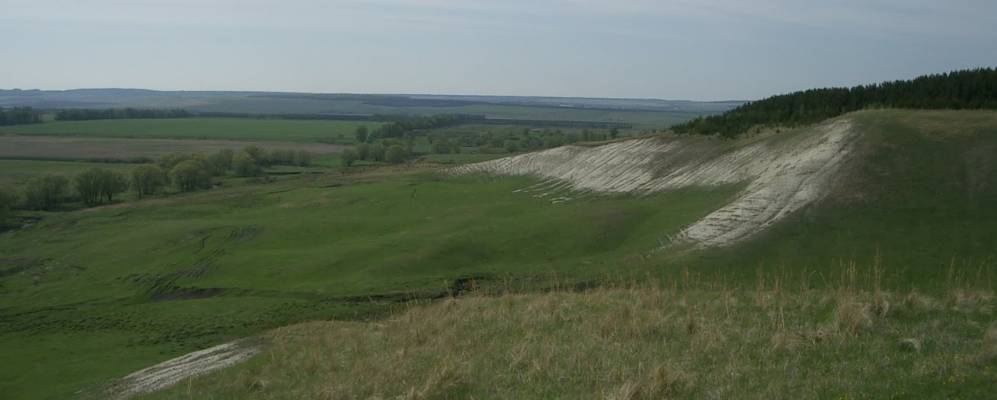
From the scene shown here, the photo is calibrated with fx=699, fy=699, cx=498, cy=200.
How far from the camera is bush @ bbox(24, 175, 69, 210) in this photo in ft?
277

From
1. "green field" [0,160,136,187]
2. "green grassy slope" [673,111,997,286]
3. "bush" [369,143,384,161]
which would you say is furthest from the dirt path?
"bush" [369,143,384,161]

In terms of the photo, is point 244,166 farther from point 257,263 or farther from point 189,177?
point 257,263

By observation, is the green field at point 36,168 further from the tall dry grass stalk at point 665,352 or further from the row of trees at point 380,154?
the tall dry grass stalk at point 665,352

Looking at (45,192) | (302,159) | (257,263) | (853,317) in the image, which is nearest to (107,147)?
(302,159)

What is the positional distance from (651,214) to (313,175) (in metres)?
70.6

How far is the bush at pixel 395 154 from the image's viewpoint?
429 feet

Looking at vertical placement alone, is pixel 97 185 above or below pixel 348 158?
below

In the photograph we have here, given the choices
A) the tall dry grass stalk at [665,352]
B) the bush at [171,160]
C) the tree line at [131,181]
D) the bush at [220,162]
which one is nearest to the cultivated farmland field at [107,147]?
the bush at [171,160]

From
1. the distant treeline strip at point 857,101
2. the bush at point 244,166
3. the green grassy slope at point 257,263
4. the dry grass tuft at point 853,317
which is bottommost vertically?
the green grassy slope at point 257,263

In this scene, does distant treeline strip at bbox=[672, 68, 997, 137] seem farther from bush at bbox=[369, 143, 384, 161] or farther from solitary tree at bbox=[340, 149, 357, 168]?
bush at bbox=[369, 143, 384, 161]

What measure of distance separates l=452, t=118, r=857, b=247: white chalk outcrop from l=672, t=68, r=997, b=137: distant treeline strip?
11.6 ft

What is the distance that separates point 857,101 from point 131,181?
87.5 metres

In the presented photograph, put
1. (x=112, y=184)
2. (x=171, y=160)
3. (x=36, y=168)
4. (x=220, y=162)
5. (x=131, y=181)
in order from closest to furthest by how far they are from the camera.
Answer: (x=112, y=184)
(x=131, y=181)
(x=171, y=160)
(x=220, y=162)
(x=36, y=168)

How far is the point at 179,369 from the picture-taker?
27656mm
